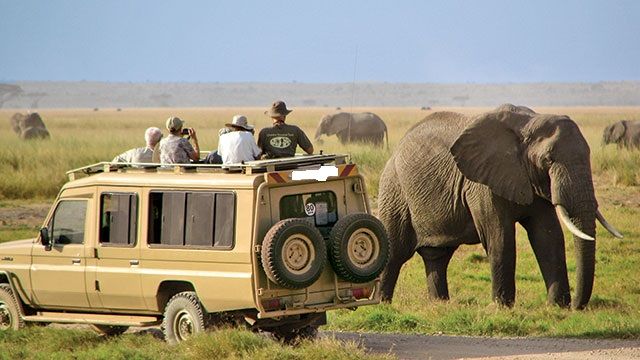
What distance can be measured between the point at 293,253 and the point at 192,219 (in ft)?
3.58

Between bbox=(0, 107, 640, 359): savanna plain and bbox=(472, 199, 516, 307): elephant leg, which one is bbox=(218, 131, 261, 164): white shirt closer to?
bbox=(0, 107, 640, 359): savanna plain

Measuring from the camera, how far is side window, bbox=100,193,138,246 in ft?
47.1

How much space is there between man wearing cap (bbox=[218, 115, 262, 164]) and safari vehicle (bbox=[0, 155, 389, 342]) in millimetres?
629

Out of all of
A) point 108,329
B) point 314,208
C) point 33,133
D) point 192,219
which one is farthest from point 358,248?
point 33,133

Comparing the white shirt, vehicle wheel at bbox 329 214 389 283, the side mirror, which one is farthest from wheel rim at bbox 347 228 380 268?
the side mirror

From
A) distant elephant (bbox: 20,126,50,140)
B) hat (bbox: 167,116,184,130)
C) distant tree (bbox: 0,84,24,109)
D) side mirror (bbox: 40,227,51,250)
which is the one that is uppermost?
hat (bbox: 167,116,184,130)

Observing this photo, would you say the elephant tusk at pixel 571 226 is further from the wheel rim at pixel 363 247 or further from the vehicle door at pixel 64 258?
the vehicle door at pixel 64 258

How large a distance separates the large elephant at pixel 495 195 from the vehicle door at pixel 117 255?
4999 millimetres

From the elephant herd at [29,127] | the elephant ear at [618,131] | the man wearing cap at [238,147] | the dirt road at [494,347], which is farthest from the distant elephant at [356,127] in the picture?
the man wearing cap at [238,147]

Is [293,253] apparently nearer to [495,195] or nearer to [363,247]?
[363,247]

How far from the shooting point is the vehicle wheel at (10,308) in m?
15.5

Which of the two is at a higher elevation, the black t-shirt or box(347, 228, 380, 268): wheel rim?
the black t-shirt

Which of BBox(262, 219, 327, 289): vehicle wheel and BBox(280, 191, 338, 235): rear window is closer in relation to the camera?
BBox(262, 219, 327, 289): vehicle wheel

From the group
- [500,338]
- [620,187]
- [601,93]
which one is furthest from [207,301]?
[601,93]
